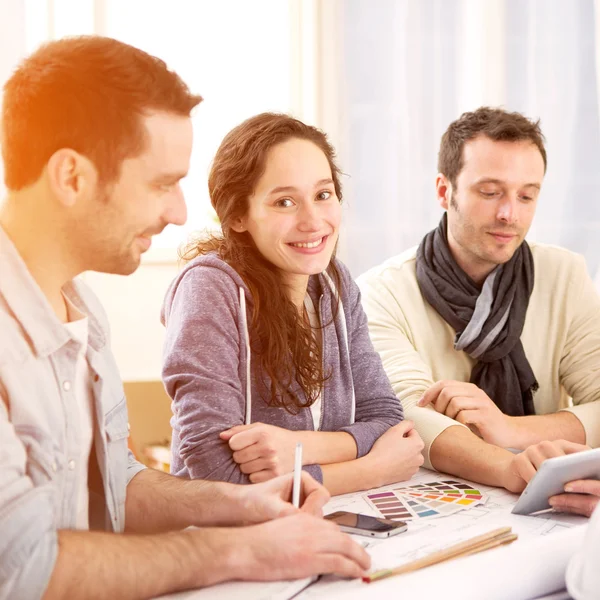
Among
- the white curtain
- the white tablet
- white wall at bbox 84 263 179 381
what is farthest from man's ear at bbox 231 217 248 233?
the white curtain

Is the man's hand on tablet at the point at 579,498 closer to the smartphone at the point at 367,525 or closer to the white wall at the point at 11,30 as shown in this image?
the smartphone at the point at 367,525

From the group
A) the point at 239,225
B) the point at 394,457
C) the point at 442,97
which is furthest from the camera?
the point at 442,97

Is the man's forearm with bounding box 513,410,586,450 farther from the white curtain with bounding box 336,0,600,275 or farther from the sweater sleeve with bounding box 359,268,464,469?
the white curtain with bounding box 336,0,600,275

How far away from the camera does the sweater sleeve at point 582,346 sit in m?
1.61

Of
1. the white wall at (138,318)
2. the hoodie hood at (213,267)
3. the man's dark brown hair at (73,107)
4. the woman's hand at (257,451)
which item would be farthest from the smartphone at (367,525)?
the white wall at (138,318)

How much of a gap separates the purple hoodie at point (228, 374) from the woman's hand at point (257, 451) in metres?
0.02

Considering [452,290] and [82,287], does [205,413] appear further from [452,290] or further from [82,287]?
[452,290]

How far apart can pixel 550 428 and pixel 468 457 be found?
317 mm

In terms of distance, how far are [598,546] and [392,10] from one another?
211 cm

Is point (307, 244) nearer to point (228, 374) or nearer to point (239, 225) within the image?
point (239, 225)

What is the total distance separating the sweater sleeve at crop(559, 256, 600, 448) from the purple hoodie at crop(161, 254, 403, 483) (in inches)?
19.4

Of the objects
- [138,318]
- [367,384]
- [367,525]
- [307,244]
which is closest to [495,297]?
[367,384]

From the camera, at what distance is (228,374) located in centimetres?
113

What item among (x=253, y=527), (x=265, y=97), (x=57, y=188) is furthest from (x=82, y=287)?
(x=265, y=97)
